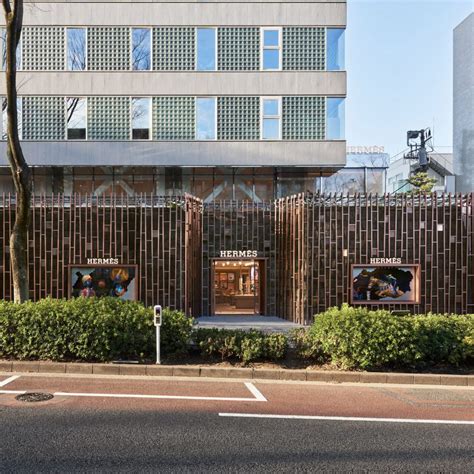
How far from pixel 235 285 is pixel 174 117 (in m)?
9.45

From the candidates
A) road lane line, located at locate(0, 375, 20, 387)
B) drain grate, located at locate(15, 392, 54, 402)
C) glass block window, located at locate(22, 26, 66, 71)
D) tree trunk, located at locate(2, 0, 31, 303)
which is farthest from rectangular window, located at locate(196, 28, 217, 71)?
drain grate, located at locate(15, 392, 54, 402)

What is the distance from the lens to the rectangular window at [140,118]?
22.3 metres

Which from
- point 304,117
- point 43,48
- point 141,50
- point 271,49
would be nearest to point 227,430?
point 304,117

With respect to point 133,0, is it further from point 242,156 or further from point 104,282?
point 104,282

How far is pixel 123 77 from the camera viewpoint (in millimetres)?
22234

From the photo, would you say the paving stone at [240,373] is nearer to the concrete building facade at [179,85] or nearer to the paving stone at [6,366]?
the paving stone at [6,366]

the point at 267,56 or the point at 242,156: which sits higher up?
the point at 267,56

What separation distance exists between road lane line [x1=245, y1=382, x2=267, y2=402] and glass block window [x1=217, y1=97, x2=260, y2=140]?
51.8 feet

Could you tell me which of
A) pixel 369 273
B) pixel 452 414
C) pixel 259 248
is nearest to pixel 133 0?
pixel 259 248

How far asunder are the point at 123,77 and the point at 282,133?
8.17 meters

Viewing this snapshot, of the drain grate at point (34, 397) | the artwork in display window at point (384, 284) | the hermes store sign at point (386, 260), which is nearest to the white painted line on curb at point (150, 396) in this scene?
the drain grate at point (34, 397)

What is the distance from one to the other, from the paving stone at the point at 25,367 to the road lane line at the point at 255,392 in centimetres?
412

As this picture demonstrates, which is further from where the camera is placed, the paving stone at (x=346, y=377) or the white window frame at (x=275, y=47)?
the white window frame at (x=275, y=47)

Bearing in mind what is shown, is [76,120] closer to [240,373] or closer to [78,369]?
[78,369]
